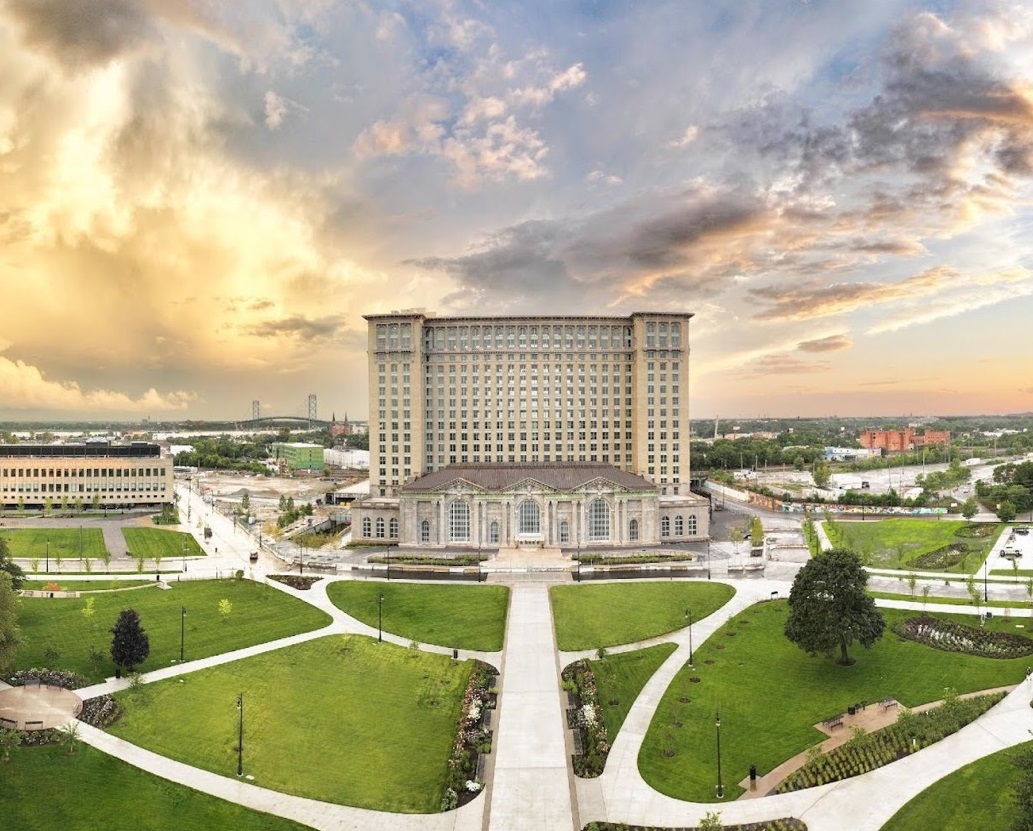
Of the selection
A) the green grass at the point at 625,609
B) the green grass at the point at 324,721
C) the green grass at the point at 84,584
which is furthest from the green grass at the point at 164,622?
the green grass at the point at 625,609

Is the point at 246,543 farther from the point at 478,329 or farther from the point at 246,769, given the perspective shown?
the point at 246,769

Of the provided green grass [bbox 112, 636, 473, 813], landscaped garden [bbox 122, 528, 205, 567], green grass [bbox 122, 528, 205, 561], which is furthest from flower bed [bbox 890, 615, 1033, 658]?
green grass [bbox 122, 528, 205, 561]

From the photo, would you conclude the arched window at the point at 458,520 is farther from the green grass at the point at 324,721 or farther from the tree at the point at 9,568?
the tree at the point at 9,568

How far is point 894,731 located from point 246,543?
90.5 metres

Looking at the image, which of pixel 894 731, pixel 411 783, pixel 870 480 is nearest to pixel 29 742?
pixel 411 783

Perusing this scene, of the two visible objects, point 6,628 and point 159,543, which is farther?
point 159,543

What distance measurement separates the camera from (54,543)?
102 metres

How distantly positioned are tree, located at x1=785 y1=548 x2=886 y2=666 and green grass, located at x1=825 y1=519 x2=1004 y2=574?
34376 millimetres

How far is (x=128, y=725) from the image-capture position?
45.8 meters

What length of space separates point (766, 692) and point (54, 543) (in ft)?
328

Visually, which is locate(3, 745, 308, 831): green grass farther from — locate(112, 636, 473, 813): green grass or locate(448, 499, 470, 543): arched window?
locate(448, 499, 470, 543): arched window

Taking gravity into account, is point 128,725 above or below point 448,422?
below

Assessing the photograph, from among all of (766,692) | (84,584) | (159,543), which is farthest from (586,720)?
(159,543)

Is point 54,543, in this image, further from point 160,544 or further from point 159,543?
point 160,544
